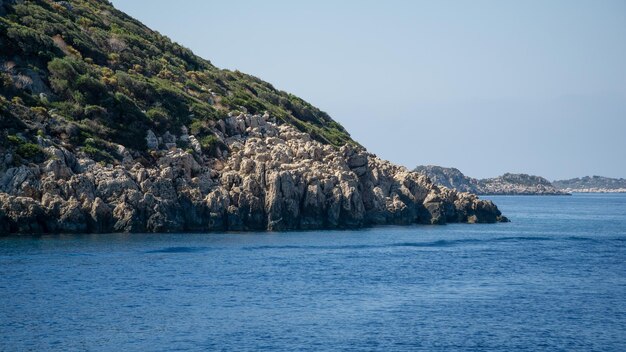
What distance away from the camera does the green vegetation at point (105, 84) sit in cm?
9019

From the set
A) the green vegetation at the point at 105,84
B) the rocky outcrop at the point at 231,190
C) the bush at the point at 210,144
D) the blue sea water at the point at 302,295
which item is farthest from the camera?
the bush at the point at 210,144

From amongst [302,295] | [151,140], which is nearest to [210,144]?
[151,140]

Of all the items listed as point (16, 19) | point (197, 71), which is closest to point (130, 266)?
point (16, 19)

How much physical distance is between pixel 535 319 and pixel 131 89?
234 ft

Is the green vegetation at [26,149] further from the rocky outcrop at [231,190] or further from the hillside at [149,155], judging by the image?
the rocky outcrop at [231,190]

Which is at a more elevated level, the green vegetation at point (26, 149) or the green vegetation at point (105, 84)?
the green vegetation at point (105, 84)

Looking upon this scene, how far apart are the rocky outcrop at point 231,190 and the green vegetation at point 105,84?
12.2 feet

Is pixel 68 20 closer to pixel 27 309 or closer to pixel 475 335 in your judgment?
pixel 27 309

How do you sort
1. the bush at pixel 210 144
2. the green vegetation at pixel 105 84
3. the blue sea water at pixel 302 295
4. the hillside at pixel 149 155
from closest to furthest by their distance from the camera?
the blue sea water at pixel 302 295 → the hillside at pixel 149 155 → the green vegetation at pixel 105 84 → the bush at pixel 210 144

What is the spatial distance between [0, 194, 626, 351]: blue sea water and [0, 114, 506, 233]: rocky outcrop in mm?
3481

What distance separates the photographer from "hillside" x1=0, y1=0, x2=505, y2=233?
78188mm

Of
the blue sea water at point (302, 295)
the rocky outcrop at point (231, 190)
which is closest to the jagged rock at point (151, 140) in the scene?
the rocky outcrop at point (231, 190)

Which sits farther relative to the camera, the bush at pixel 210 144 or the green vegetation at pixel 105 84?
the bush at pixel 210 144

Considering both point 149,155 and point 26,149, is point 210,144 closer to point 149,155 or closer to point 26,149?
point 149,155
